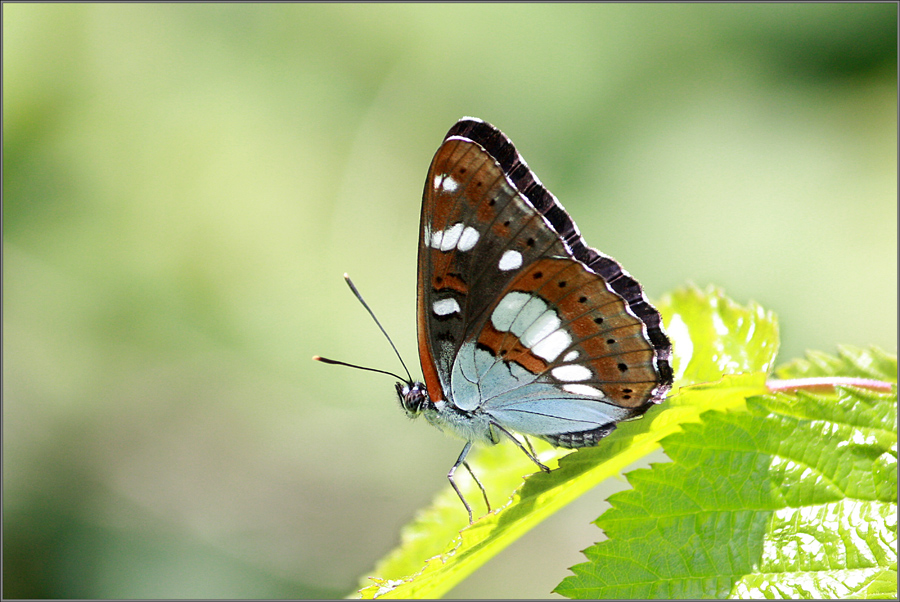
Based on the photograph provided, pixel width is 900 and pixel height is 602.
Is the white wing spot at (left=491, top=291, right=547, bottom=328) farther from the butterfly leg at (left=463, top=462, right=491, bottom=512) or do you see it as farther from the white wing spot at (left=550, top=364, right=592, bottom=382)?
the butterfly leg at (left=463, top=462, right=491, bottom=512)

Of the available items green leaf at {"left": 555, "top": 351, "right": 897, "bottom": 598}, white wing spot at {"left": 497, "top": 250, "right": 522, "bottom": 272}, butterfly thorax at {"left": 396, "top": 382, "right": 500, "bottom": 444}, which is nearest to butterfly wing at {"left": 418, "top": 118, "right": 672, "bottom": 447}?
white wing spot at {"left": 497, "top": 250, "right": 522, "bottom": 272}

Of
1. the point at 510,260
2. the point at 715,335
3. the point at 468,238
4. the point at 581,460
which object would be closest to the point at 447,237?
the point at 468,238

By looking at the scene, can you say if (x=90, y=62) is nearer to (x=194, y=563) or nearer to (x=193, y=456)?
(x=193, y=456)

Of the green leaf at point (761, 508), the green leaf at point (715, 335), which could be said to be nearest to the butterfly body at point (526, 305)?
the green leaf at point (715, 335)

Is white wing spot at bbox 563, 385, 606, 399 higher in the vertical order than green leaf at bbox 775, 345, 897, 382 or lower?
higher

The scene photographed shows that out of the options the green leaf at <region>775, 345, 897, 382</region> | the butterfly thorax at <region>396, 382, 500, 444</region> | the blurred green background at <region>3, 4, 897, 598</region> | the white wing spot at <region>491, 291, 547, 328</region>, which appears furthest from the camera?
the blurred green background at <region>3, 4, 897, 598</region>

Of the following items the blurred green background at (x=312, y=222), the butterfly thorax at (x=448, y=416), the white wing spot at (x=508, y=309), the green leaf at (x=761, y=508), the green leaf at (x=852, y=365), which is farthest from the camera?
the blurred green background at (x=312, y=222)

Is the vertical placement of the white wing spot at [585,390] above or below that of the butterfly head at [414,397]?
below

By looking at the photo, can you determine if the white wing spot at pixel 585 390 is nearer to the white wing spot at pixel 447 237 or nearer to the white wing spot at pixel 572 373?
the white wing spot at pixel 572 373
